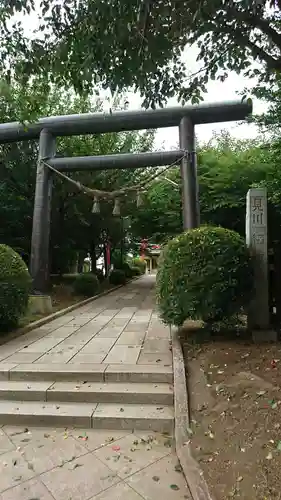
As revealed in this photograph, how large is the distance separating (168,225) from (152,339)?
23.7 feet

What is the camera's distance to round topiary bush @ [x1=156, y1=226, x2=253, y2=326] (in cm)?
477

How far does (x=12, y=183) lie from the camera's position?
39.4ft

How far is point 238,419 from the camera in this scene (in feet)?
9.52

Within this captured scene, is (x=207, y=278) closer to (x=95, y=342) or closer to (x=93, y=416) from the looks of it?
(x=95, y=342)

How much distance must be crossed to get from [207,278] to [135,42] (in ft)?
9.79

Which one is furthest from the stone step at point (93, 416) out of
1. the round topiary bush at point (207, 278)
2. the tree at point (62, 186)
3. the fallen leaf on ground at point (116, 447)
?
the tree at point (62, 186)

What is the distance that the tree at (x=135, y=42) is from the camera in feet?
9.19

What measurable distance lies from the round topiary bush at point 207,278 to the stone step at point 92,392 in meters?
1.32

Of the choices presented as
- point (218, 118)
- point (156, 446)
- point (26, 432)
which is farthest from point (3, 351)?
point (218, 118)

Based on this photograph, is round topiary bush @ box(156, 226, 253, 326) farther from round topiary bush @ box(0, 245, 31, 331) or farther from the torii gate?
the torii gate

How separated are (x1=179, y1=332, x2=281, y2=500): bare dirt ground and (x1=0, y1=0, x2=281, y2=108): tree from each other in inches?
116

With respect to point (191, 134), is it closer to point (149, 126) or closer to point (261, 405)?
point (149, 126)

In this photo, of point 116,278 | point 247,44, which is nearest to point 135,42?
point 247,44

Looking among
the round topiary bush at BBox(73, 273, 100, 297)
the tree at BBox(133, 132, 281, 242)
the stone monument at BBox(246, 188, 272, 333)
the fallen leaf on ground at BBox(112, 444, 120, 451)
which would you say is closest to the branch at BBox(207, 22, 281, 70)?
the stone monument at BBox(246, 188, 272, 333)
